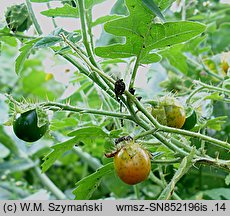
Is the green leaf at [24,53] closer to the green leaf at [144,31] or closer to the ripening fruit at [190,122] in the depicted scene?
the green leaf at [144,31]

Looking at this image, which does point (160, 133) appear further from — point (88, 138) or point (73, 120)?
point (73, 120)

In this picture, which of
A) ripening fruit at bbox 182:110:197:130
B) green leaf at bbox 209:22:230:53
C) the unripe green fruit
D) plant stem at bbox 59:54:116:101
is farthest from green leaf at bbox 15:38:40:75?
green leaf at bbox 209:22:230:53

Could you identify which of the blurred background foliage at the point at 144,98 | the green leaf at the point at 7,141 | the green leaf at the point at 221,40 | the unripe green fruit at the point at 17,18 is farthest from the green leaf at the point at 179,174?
the green leaf at the point at 221,40

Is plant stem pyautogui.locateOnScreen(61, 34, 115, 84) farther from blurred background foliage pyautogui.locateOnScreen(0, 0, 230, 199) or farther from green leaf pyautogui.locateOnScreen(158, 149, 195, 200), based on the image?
blurred background foliage pyautogui.locateOnScreen(0, 0, 230, 199)

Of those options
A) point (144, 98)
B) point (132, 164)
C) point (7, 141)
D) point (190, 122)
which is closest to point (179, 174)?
point (132, 164)

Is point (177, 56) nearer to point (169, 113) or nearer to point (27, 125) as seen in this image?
point (169, 113)
